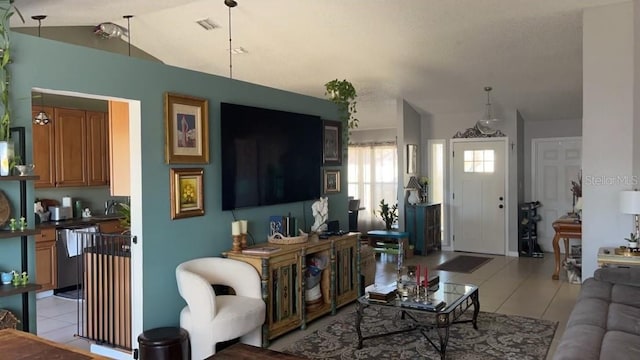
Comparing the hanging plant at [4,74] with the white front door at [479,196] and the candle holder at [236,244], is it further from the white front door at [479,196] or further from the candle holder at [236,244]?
the white front door at [479,196]

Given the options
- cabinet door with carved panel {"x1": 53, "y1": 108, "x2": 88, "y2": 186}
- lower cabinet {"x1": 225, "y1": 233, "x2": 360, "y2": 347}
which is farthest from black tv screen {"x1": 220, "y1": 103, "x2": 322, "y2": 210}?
cabinet door with carved panel {"x1": 53, "y1": 108, "x2": 88, "y2": 186}

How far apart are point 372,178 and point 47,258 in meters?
5.86

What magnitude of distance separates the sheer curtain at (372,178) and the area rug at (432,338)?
497cm

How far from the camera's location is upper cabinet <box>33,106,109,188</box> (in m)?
5.88

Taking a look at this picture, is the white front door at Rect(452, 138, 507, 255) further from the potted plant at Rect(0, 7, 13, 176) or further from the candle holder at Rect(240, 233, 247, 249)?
the potted plant at Rect(0, 7, 13, 176)

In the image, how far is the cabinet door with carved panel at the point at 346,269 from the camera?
16.1ft

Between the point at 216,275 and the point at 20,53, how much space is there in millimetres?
2024

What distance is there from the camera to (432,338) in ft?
13.4

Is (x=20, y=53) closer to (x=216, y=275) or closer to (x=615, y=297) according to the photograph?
(x=216, y=275)

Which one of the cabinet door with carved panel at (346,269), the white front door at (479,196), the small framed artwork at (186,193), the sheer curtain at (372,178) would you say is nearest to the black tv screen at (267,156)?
the small framed artwork at (186,193)

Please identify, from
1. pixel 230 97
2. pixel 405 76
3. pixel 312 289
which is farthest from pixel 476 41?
pixel 312 289

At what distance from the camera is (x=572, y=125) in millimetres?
7938

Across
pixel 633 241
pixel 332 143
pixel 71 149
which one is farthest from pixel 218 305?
pixel 71 149

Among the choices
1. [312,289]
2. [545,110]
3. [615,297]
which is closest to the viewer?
[615,297]
